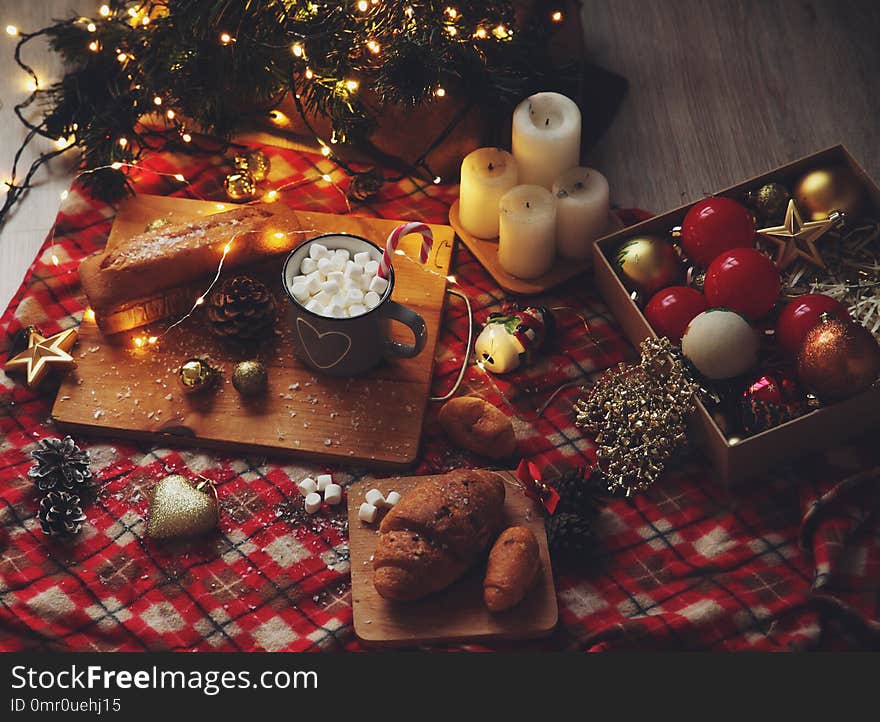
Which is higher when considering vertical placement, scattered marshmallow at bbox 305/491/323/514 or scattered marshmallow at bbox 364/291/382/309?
scattered marshmallow at bbox 364/291/382/309

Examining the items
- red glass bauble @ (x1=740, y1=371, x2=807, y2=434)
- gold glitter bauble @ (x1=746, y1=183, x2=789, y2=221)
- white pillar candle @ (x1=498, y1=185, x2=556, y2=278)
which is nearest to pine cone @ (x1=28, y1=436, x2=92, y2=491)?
white pillar candle @ (x1=498, y1=185, x2=556, y2=278)

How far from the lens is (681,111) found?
207 centimetres

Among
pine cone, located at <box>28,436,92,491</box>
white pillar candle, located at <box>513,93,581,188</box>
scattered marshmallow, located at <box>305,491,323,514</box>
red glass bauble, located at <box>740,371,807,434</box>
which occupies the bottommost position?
scattered marshmallow, located at <box>305,491,323,514</box>

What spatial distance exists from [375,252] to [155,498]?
477mm

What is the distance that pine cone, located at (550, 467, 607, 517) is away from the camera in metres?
1.51

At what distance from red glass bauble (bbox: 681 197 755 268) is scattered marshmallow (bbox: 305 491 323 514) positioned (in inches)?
26.8

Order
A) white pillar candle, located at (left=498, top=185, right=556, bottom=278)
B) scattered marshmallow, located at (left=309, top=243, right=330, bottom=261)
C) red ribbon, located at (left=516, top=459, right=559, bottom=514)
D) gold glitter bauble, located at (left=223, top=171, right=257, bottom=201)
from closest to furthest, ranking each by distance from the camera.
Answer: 1. red ribbon, located at (left=516, top=459, right=559, bottom=514)
2. scattered marshmallow, located at (left=309, top=243, right=330, bottom=261)
3. white pillar candle, located at (left=498, top=185, right=556, bottom=278)
4. gold glitter bauble, located at (left=223, top=171, right=257, bottom=201)

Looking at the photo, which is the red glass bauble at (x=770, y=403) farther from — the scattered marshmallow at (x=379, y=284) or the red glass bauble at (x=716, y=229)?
the scattered marshmallow at (x=379, y=284)

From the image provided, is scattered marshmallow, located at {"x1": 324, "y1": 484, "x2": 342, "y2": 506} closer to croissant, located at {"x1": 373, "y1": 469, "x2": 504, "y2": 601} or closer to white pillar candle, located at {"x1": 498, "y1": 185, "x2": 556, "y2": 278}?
croissant, located at {"x1": 373, "y1": 469, "x2": 504, "y2": 601}

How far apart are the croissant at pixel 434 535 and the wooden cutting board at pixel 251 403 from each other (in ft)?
0.49

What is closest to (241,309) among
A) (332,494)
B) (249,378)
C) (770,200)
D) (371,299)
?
(249,378)

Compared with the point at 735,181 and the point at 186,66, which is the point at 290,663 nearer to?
the point at 186,66

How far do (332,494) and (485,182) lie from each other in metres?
0.57

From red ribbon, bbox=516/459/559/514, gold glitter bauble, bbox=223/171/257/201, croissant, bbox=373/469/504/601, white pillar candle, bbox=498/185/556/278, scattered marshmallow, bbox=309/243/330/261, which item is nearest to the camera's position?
croissant, bbox=373/469/504/601
